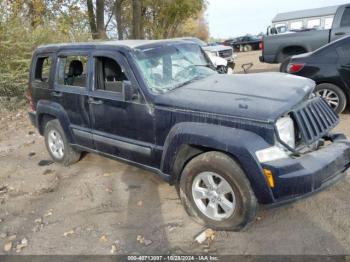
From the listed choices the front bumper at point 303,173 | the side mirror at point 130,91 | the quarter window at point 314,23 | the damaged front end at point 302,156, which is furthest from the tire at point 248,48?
the front bumper at point 303,173

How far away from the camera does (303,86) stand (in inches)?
153

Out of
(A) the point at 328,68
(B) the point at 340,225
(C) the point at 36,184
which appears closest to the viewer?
(B) the point at 340,225

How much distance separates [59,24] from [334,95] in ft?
38.4

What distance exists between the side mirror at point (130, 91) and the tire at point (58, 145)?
1.84 m

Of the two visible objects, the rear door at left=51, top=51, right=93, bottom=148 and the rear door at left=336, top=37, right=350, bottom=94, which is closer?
the rear door at left=51, top=51, right=93, bottom=148

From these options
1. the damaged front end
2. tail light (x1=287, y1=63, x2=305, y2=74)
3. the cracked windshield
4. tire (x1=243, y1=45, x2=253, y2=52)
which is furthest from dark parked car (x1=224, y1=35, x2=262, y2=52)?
the damaged front end

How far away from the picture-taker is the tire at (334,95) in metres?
6.65

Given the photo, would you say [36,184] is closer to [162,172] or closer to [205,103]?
[162,172]

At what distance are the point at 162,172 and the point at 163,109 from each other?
27.7 inches

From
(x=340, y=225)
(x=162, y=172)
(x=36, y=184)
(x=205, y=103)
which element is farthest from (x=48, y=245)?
(x=340, y=225)

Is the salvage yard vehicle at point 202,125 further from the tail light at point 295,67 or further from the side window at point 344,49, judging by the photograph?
the side window at point 344,49

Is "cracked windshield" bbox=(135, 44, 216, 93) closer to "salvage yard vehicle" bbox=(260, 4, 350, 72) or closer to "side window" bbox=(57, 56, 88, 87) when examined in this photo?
"side window" bbox=(57, 56, 88, 87)

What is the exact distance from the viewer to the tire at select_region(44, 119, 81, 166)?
5.49m

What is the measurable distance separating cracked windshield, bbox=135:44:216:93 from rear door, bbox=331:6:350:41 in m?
7.62
